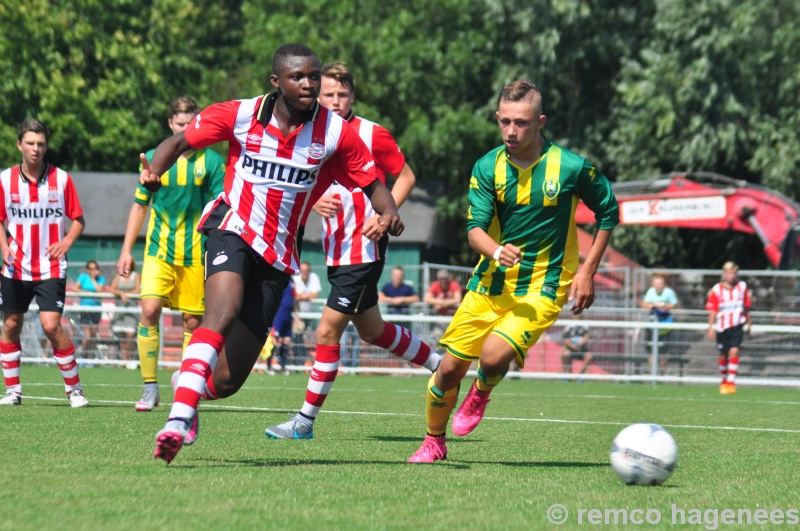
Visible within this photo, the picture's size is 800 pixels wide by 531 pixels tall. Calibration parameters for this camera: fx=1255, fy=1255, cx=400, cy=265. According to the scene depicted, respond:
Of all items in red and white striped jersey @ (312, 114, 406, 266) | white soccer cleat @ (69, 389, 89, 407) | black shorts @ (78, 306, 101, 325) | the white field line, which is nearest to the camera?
red and white striped jersey @ (312, 114, 406, 266)

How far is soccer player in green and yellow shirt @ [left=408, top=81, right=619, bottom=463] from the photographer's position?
6.96 metres

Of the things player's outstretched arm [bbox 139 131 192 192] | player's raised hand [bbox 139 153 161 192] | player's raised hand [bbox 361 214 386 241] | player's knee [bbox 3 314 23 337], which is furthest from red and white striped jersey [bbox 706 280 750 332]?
player's raised hand [bbox 139 153 161 192]

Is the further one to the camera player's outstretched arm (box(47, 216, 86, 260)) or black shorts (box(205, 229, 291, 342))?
player's outstretched arm (box(47, 216, 86, 260))

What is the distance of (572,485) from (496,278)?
5.01 feet

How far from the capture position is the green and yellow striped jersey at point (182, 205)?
10.3 metres

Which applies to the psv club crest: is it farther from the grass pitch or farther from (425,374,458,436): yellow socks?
the grass pitch

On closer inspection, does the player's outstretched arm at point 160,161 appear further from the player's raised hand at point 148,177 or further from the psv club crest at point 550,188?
the psv club crest at point 550,188

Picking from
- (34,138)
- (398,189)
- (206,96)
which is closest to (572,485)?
(398,189)

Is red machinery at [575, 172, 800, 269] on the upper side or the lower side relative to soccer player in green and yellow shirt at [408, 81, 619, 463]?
upper

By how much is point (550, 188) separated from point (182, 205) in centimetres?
429

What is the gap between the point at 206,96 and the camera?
125 feet

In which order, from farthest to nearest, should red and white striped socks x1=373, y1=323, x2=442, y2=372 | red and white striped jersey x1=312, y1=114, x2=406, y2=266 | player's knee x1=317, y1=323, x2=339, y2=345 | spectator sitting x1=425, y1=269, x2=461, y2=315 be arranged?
spectator sitting x1=425, y1=269, x2=461, y2=315
red and white striped socks x1=373, y1=323, x2=442, y2=372
player's knee x1=317, y1=323, x2=339, y2=345
red and white striped jersey x1=312, y1=114, x2=406, y2=266

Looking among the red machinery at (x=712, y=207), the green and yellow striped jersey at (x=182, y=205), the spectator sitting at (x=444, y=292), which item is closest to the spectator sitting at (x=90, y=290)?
the spectator sitting at (x=444, y=292)

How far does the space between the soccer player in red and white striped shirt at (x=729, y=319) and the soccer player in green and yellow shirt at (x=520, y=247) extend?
38.4 feet
